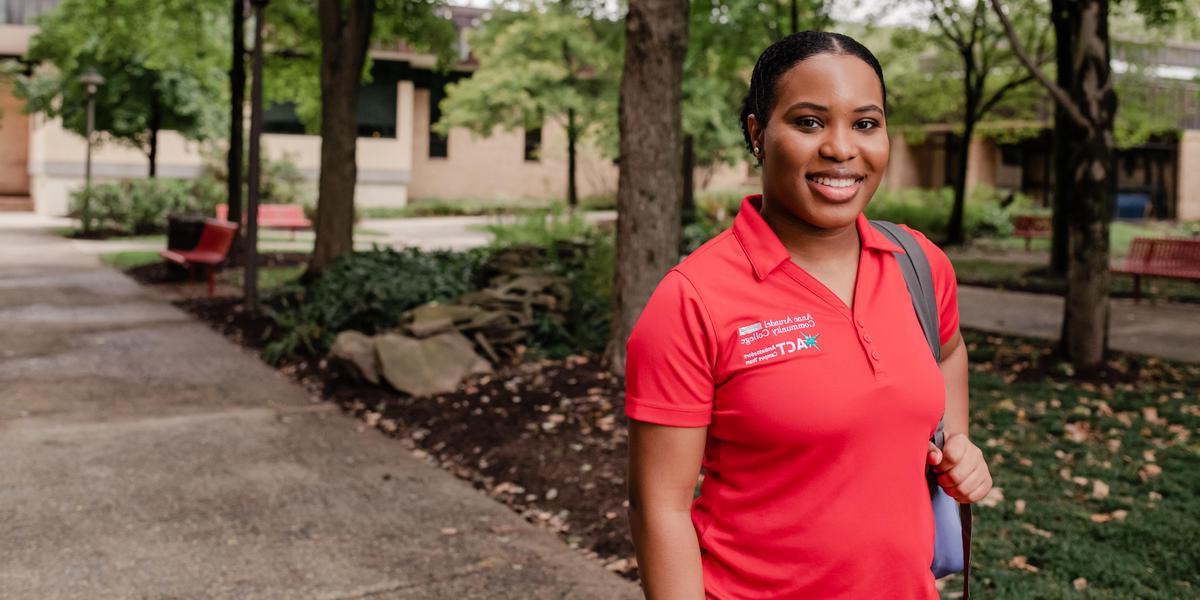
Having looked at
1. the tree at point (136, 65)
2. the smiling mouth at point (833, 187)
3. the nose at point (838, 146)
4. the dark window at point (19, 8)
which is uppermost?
the dark window at point (19, 8)

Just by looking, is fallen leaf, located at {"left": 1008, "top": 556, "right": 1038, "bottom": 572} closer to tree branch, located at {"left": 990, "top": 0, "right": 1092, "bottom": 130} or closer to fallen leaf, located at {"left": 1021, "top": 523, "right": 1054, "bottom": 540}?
fallen leaf, located at {"left": 1021, "top": 523, "right": 1054, "bottom": 540}

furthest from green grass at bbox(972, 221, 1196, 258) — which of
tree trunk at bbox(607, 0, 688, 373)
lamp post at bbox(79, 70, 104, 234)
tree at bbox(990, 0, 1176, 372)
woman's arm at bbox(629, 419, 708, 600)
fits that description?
woman's arm at bbox(629, 419, 708, 600)

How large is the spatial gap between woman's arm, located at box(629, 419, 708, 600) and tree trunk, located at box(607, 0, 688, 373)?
666 cm

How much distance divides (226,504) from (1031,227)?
23.8 metres

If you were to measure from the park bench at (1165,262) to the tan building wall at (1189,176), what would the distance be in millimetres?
32394

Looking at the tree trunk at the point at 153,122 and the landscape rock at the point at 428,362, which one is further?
the tree trunk at the point at 153,122

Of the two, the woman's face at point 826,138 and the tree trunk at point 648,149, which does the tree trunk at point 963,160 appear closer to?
the tree trunk at point 648,149

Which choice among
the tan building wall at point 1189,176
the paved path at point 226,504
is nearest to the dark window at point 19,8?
the paved path at point 226,504

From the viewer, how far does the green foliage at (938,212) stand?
27766 millimetres

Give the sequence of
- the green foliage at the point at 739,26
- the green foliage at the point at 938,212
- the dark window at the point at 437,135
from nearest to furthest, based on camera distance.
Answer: the green foliage at the point at 739,26 < the green foliage at the point at 938,212 < the dark window at the point at 437,135

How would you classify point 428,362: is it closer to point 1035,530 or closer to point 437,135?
point 1035,530

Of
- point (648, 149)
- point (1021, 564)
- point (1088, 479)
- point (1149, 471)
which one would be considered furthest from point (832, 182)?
point (648, 149)

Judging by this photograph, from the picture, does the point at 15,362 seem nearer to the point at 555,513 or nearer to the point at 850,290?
the point at 555,513

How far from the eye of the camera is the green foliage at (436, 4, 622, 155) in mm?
31156
